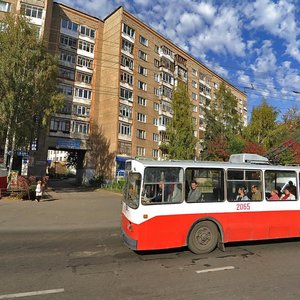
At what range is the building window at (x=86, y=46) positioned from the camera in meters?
46.5

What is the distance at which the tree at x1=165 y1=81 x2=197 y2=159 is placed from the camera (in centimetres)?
3953

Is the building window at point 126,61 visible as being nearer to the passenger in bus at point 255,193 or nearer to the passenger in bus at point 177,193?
the passenger in bus at point 255,193

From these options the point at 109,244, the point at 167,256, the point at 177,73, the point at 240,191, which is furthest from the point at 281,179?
the point at 177,73

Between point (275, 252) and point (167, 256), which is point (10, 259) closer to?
point (167, 256)

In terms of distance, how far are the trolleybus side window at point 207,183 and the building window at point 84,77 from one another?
132ft

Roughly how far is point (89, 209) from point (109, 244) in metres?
9.16

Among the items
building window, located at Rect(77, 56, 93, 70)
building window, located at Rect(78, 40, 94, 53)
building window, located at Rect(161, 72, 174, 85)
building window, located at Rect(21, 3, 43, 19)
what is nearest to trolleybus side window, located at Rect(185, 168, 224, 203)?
building window, located at Rect(21, 3, 43, 19)

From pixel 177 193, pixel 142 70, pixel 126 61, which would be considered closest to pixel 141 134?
pixel 142 70

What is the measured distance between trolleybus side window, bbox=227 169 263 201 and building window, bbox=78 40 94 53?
139ft

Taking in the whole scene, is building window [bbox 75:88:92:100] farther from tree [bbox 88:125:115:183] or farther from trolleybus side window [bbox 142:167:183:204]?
trolleybus side window [bbox 142:167:183:204]

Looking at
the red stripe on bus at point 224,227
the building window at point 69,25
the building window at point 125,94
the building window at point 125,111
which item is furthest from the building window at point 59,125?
the red stripe on bus at point 224,227

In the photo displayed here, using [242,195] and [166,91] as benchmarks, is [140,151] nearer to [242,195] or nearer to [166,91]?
[166,91]

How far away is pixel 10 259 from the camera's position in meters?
7.51

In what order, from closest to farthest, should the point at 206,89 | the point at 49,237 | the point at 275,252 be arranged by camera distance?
1. the point at 275,252
2. the point at 49,237
3. the point at 206,89
